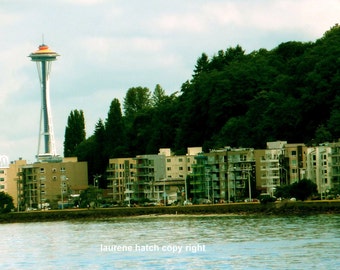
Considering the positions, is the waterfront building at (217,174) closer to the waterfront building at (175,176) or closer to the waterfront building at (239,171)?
the waterfront building at (239,171)

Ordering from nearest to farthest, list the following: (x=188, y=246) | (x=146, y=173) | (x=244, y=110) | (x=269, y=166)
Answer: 1. (x=188, y=246)
2. (x=269, y=166)
3. (x=146, y=173)
4. (x=244, y=110)

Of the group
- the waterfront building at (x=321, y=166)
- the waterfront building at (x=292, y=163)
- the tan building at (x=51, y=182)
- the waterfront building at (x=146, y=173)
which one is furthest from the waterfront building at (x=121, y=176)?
the waterfront building at (x=321, y=166)

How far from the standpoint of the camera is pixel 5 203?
6629 inches

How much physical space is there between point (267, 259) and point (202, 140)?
109091 millimetres

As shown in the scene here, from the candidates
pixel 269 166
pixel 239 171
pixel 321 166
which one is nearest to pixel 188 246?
pixel 321 166

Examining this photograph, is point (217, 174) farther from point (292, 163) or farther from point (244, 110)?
point (244, 110)

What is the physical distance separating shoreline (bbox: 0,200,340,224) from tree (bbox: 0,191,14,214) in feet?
15.3

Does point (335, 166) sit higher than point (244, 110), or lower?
lower

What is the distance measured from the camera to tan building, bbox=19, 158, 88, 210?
179m

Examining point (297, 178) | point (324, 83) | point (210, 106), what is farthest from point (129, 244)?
point (210, 106)

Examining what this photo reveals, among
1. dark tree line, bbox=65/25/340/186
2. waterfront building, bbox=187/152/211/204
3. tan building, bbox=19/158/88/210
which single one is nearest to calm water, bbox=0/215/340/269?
waterfront building, bbox=187/152/211/204

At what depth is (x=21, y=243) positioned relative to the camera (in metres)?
102

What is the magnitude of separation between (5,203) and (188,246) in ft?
284

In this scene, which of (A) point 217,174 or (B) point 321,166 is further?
(A) point 217,174
